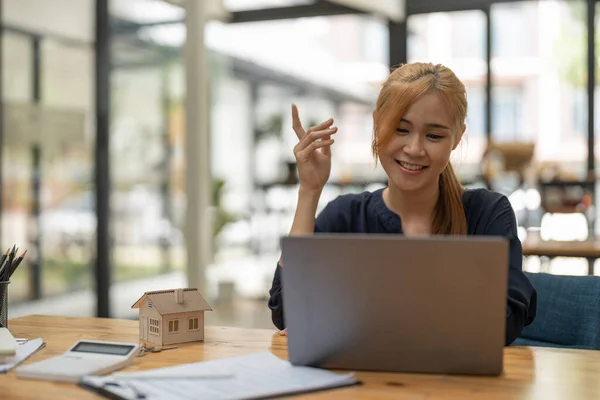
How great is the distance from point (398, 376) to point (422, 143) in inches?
25.5

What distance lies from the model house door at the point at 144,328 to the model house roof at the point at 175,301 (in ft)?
0.12

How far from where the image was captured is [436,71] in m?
1.84

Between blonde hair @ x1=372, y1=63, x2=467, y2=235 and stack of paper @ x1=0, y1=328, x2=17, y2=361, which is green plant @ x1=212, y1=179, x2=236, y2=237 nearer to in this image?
blonde hair @ x1=372, y1=63, x2=467, y2=235

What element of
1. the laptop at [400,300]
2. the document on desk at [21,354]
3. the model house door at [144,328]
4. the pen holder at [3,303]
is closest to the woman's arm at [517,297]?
the laptop at [400,300]

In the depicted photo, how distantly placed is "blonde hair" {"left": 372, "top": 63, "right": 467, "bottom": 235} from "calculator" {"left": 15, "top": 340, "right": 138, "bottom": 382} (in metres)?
0.76

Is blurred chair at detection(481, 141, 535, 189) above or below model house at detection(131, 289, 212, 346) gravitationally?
above

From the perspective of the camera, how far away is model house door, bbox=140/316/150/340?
168cm

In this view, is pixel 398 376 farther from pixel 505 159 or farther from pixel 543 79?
pixel 543 79

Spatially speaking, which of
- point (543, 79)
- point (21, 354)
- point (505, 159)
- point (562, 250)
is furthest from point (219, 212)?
point (21, 354)

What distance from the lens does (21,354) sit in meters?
1.51

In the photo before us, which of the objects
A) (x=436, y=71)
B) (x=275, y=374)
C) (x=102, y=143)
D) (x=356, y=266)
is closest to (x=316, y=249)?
(x=356, y=266)

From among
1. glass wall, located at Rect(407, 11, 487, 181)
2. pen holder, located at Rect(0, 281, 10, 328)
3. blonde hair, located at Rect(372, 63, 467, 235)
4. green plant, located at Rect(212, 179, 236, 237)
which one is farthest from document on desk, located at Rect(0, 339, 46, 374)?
glass wall, located at Rect(407, 11, 487, 181)

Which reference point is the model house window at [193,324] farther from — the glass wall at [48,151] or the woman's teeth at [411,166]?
the glass wall at [48,151]

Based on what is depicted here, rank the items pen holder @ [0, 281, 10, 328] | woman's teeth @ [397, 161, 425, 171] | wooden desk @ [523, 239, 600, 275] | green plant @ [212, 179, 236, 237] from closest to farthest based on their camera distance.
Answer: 1. pen holder @ [0, 281, 10, 328]
2. woman's teeth @ [397, 161, 425, 171]
3. wooden desk @ [523, 239, 600, 275]
4. green plant @ [212, 179, 236, 237]
